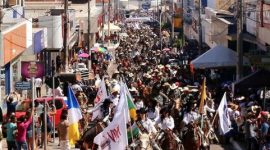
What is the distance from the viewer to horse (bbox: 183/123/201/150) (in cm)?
1998

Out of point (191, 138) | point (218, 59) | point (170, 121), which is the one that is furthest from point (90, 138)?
point (218, 59)

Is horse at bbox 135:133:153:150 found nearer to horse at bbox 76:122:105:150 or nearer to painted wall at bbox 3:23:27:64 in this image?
horse at bbox 76:122:105:150

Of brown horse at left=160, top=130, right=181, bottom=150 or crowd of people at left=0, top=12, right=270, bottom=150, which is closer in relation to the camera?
brown horse at left=160, top=130, right=181, bottom=150

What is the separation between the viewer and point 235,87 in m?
32.0

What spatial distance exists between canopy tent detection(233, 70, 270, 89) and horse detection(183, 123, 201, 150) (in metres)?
11.8

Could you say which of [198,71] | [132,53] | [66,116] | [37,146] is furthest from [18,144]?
[132,53]

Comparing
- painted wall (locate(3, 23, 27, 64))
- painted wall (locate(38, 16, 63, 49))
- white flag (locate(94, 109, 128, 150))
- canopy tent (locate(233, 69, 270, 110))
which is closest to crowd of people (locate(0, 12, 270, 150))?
canopy tent (locate(233, 69, 270, 110))

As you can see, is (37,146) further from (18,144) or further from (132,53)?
(132,53)

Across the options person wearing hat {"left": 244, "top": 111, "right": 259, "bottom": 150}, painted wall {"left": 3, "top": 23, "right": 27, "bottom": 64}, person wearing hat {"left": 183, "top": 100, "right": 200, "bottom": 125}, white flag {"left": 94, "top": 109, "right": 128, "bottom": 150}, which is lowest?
person wearing hat {"left": 244, "top": 111, "right": 259, "bottom": 150}

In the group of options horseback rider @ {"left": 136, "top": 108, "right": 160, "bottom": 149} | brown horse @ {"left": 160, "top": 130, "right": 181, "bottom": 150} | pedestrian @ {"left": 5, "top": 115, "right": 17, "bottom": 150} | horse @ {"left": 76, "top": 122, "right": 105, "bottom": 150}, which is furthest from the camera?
pedestrian @ {"left": 5, "top": 115, "right": 17, "bottom": 150}

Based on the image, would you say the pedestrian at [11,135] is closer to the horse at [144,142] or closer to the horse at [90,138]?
the horse at [90,138]

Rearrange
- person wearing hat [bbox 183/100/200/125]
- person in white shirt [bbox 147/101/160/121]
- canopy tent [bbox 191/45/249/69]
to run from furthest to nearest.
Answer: canopy tent [bbox 191/45/249/69] < person in white shirt [bbox 147/101/160/121] < person wearing hat [bbox 183/100/200/125]

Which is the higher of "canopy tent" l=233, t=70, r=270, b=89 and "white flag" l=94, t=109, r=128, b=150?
"white flag" l=94, t=109, r=128, b=150

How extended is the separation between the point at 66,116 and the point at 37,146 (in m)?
3.14
